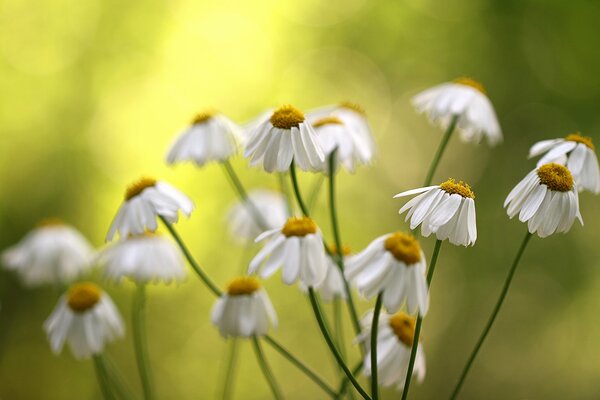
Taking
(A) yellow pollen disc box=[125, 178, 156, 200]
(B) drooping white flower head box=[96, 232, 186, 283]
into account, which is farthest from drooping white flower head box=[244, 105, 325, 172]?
(B) drooping white flower head box=[96, 232, 186, 283]

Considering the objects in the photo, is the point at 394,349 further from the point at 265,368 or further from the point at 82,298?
the point at 82,298

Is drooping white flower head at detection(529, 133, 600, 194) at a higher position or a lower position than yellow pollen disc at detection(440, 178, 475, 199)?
higher

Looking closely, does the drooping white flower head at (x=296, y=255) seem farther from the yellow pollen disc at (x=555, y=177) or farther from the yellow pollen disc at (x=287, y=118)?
the yellow pollen disc at (x=555, y=177)

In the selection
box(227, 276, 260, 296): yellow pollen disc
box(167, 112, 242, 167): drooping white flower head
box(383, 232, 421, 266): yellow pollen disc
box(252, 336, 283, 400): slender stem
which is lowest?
box(252, 336, 283, 400): slender stem

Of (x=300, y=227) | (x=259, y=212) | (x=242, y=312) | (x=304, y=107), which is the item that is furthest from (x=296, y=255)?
(x=304, y=107)

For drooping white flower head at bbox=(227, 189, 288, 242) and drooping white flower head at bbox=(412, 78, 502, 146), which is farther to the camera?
drooping white flower head at bbox=(227, 189, 288, 242)

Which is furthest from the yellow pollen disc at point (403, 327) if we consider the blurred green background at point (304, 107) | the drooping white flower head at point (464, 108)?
A: the blurred green background at point (304, 107)

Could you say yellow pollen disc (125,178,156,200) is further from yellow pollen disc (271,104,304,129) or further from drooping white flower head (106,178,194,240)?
yellow pollen disc (271,104,304,129)
